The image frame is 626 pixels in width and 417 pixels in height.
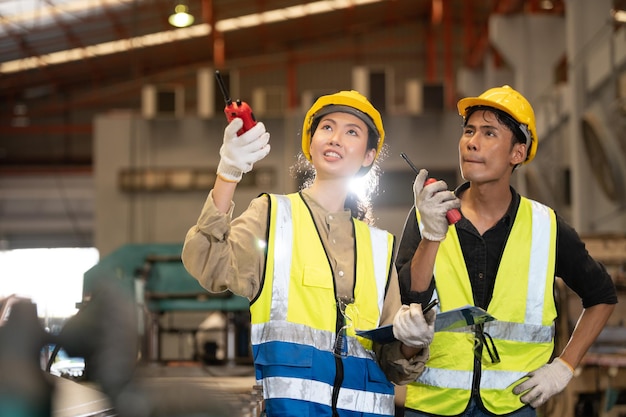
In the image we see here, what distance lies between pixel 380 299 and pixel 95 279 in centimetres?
165

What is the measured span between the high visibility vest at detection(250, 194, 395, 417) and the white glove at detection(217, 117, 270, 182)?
0.33 m

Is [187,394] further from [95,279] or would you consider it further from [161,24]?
[161,24]

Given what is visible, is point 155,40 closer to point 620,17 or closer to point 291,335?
point 620,17

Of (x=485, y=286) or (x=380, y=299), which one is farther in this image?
(x=485, y=286)

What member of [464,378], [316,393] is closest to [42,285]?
[316,393]

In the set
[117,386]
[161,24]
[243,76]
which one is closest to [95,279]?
[117,386]

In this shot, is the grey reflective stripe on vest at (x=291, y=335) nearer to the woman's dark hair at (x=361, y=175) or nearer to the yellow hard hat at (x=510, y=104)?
the woman's dark hair at (x=361, y=175)

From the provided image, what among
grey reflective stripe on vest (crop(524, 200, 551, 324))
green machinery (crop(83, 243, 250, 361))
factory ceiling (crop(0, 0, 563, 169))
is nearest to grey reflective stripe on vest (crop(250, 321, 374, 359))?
grey reflective stripe on vest (crop(524, 200, 551, 324))

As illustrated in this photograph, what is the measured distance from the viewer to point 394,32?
24.9m

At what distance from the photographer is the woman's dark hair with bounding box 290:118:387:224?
119 inches

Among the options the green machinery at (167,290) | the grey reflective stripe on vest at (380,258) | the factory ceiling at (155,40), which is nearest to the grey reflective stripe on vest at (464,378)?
the grey reflective stripe on vest at (380,258)

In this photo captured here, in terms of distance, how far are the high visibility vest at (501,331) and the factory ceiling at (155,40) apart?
16.7 metres

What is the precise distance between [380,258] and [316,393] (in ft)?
1.58

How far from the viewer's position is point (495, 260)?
3102 millimetres
